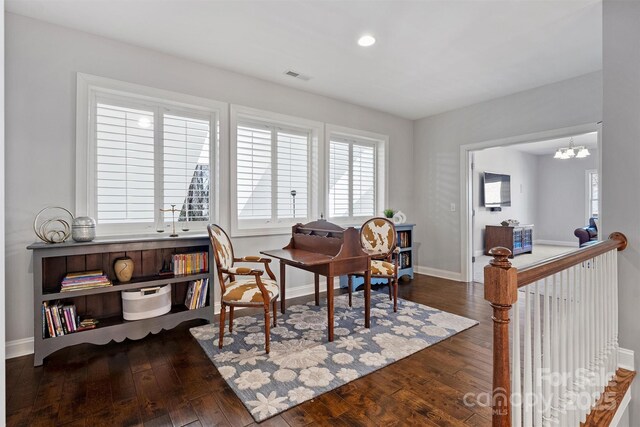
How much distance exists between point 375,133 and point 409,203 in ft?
4.61

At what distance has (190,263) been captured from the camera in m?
3.03

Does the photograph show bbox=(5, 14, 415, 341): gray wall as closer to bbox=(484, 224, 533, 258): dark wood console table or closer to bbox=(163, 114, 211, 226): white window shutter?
bbox=(163, 114, 211, 226): white window shutter

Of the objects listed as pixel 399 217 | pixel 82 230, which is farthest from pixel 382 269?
pixel 82 230

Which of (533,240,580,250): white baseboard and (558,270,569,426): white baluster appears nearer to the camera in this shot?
(558,270,569,426): white baluster

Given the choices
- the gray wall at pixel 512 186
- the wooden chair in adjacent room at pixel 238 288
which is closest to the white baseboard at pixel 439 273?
the gray wall at pixel 512 186

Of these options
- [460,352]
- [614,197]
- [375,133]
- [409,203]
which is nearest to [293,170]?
[375,133]

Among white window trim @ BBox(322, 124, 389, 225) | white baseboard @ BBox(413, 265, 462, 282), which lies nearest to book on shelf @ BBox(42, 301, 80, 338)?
white window trim @ BBox(322, 124, 389, 225)

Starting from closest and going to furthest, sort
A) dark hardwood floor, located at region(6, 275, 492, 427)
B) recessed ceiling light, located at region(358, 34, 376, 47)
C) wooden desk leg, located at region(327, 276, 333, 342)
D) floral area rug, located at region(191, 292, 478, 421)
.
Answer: dark hardwood floor, located at region(6, 275, 492, 427)
floral area rug, located at region(191, 292, 478, 421)
wooden desk leg, located at region(327, 276, 333, 342)
recessed ceiling light, located at region(358, 34, 376, 47)

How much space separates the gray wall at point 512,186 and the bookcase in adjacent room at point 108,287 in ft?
19.4

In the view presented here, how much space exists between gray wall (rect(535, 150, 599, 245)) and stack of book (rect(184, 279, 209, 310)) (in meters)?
9.48

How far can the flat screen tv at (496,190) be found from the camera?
742 centimetres

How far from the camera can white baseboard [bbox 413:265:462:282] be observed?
16.0 ft

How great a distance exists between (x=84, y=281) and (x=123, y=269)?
0.28 meters

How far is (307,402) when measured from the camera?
1894 mm
